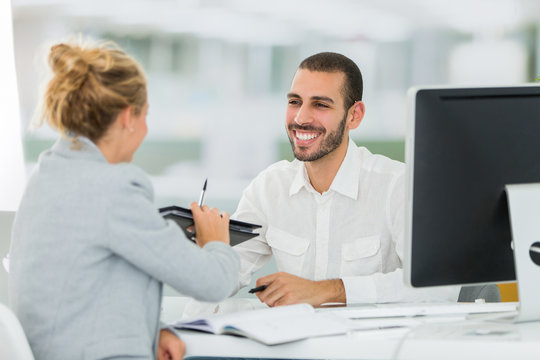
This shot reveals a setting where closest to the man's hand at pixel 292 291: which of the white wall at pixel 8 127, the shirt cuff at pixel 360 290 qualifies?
the shirt cuff at pixel 360 290

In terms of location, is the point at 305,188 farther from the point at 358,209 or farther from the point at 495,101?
the point at 495,101

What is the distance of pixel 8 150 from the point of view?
3.69 m

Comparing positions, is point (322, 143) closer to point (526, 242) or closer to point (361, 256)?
point (361, 256)

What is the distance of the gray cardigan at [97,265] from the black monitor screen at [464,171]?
0.40 m

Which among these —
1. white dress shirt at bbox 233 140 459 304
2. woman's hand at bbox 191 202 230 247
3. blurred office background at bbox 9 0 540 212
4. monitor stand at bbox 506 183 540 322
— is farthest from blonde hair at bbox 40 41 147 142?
blurred office background at bbox 9 0 540 212

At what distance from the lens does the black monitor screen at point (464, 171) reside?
1.29 m

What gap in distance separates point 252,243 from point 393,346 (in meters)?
1.02

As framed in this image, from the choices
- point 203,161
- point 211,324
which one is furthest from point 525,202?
point 203,161

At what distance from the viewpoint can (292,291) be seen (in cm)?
174

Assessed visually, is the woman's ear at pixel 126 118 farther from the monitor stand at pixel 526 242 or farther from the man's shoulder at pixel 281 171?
the man's shoulder at pixel 281 171

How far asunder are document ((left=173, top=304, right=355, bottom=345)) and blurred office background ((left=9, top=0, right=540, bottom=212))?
2.21 metres

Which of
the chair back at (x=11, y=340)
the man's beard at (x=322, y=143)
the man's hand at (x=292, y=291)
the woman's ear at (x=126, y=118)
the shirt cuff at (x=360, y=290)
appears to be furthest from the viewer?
the man's beard at (x=322, y=143)

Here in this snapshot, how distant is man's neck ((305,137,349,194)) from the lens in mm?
2270

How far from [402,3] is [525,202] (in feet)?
7.87
